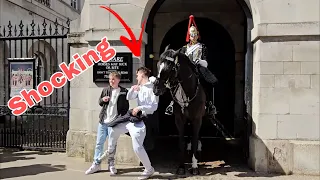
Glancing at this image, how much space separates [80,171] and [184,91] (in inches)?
98.9

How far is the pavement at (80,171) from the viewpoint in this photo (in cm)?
573

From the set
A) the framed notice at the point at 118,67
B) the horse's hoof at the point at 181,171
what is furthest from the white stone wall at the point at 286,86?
the framed notice at the point at 118,67

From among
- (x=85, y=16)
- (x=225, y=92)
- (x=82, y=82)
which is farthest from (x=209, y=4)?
(x=82, y=82)

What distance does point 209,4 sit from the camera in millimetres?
9492

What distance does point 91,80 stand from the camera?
6793mm

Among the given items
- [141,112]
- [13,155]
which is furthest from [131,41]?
[13,155]

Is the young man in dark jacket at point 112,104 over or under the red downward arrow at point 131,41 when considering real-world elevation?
under

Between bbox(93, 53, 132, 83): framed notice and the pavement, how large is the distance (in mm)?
1780

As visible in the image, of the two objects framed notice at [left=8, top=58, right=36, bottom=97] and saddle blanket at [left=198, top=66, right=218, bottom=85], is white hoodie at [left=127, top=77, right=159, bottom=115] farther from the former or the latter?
framed notice at [left=8, top=58, right=36, bottom=97]

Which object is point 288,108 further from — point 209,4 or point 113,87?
point 209,4

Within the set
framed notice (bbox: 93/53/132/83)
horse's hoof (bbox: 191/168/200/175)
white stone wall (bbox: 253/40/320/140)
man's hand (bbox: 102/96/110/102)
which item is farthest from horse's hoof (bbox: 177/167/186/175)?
framed notice (bbox: 93/53/132/83)

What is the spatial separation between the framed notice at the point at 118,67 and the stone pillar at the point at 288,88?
2.54m

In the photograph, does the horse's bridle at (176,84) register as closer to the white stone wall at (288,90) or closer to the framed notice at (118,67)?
the framed notice at (118,67)

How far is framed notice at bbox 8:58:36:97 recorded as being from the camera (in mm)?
8062
